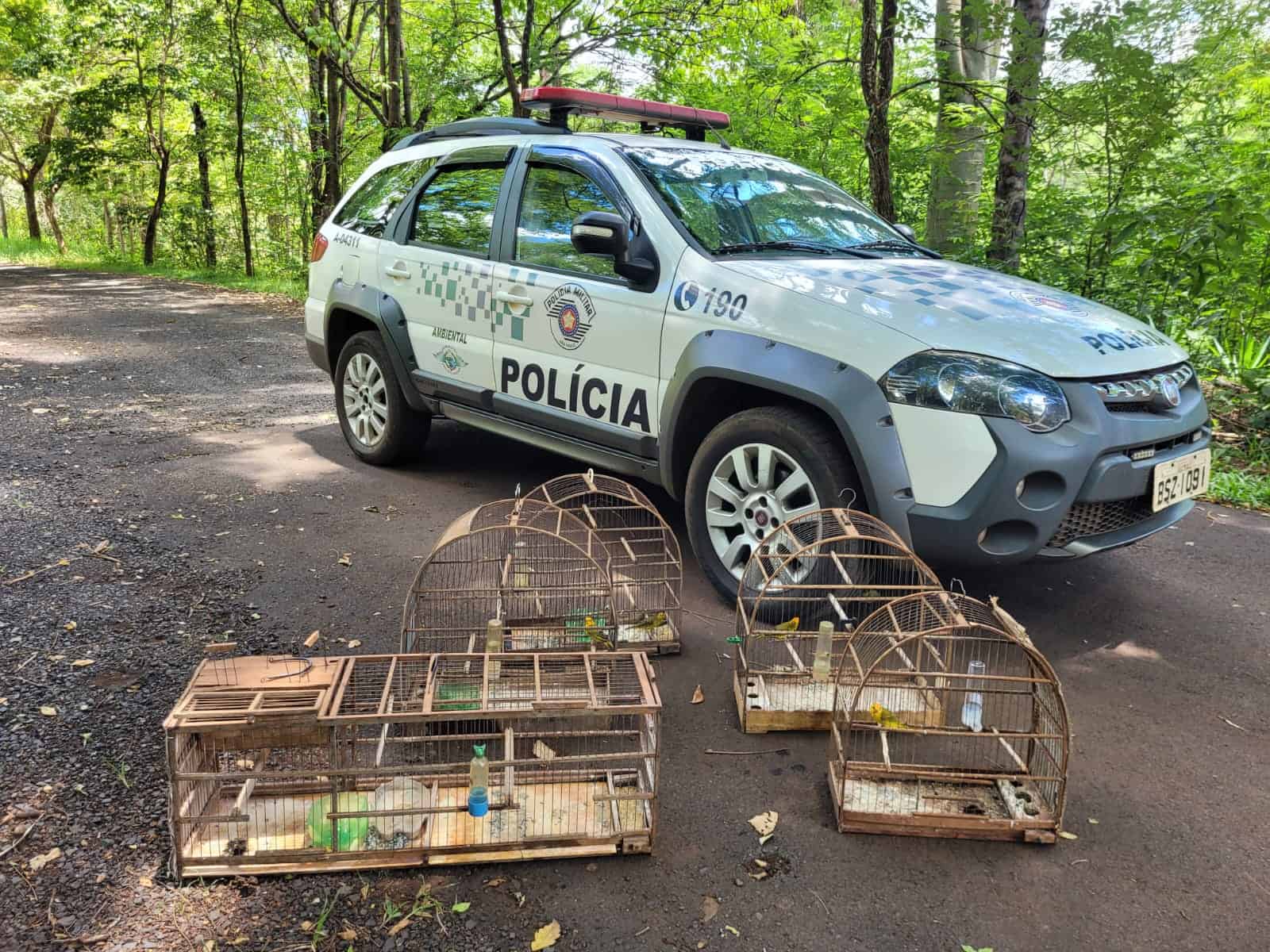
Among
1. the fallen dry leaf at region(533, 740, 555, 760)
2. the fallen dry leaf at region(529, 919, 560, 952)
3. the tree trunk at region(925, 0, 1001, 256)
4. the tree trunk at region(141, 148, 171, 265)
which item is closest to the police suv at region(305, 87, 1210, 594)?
the fallen dry leaf at region(533, 740, 555, 760)

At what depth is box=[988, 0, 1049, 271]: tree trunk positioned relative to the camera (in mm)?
7012

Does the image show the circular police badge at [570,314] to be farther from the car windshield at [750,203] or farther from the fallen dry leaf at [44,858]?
the fallen dry leaf at [44,858]

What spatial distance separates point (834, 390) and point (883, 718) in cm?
123

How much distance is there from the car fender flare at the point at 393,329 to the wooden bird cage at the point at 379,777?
A: 2.83m

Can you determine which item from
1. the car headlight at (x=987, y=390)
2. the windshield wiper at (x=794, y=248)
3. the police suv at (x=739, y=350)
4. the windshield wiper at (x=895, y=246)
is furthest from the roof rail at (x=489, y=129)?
the car headlight at (x=987, y=390)

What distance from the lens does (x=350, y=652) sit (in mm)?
3572

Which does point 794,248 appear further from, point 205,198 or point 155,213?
point 155,213

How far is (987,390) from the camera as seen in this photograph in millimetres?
3318

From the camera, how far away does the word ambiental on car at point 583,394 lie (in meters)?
4.34

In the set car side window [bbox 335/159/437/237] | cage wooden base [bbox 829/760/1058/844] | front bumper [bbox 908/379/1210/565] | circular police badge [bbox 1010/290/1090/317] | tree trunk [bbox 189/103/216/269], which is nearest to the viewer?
cage wooden base [bbox 829/760/1058/844]

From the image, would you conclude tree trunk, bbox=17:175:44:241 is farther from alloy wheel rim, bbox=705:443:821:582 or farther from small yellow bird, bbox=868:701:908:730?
small yellow bird, bbox=868:701:908:730

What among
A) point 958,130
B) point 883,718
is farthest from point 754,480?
point 958,130

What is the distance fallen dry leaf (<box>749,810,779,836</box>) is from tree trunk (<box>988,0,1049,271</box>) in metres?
6.21

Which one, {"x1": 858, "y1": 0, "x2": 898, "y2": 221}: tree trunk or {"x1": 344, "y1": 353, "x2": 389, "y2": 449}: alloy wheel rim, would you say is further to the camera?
{"x1": 858, "y1": 0, "x2": 898, "y2": 221}: tree trunk
